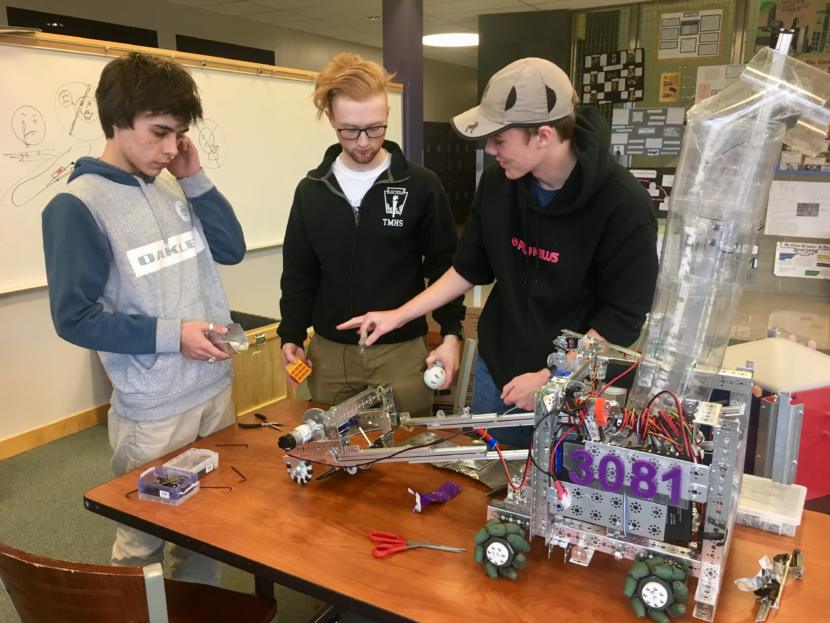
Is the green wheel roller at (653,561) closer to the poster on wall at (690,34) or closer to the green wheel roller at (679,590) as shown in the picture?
the green wheel roller at (679,590)

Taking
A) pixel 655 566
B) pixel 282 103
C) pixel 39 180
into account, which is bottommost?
pixel 655 566

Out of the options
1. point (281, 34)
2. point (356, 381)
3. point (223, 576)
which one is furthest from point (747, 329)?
point (281, 34)

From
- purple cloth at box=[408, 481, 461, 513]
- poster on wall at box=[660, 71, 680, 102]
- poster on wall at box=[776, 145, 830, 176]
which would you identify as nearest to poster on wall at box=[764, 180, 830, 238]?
poster on wall at box=[776, 145, 830, 176]

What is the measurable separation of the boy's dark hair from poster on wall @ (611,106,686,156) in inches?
182

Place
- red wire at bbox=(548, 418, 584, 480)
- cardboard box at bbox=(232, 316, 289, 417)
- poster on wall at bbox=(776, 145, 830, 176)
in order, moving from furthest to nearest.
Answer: poster on wall at bbox=(776, 145, 830, 176) → cardboard box at bbox=(232, 316, 289, 417) → red wire at bbox=(548, 418, 584, 480)

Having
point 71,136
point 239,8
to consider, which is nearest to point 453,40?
point 239,8

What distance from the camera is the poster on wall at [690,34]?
520 cm

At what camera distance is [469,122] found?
1.46 meters

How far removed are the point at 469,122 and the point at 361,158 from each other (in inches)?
17.1

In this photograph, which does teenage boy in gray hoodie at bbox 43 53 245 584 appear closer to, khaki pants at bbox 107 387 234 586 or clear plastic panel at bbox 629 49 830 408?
khaki pants at bbox 107 387 234 586

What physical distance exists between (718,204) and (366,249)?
1.02 m

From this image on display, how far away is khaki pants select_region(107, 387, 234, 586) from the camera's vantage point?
150 centimetres

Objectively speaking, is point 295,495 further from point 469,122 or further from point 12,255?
point 12,255

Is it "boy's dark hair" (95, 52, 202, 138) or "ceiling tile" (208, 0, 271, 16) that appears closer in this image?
"boy's dark hair" (95, 52, 202, 138)
